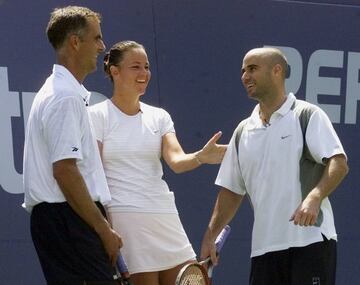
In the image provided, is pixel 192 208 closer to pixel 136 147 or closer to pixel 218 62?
pixel 218 62

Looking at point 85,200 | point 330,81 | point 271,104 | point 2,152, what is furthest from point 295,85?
point 85,200

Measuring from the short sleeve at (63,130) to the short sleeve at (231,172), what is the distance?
3.60 ft

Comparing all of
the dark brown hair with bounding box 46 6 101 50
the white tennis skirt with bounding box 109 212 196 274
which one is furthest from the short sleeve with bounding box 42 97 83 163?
the white tennis skirt with bounding box 109 212 196 274

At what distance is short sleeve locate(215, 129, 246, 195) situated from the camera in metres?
5.03

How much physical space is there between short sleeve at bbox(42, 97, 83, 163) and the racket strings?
0.79 m

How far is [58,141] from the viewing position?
409 cm

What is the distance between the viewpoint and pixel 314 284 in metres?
4.73

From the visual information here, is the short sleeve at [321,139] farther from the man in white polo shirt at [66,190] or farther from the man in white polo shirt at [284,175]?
the man in white polo shirt at [66,190]

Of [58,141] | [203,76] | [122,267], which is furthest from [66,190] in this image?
[203,76]

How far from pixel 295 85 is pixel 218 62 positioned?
0.50 metres

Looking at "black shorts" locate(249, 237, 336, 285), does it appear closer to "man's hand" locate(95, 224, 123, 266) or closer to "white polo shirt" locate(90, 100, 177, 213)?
"white polo shirt" locate(90, 100, 177, 213)

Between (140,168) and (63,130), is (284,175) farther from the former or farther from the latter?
(63,130)

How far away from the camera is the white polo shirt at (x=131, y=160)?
4805 mm

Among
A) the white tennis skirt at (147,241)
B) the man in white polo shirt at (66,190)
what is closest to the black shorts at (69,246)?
the man in white polo shirt at (66,190)
